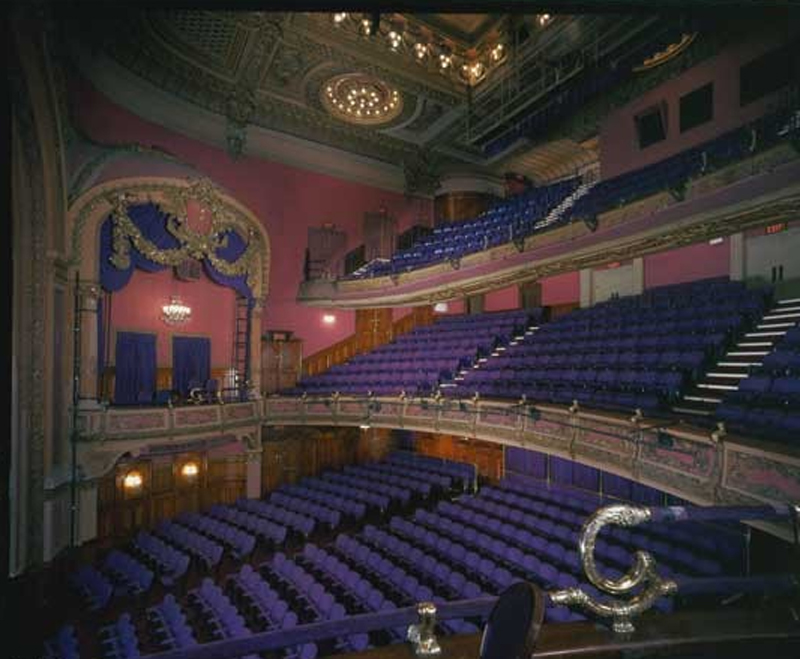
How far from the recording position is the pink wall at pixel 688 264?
7953 millimetres

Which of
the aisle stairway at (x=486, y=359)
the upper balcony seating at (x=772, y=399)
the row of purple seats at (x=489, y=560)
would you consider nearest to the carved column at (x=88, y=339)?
the row of purple seats at (x=489, y=560)

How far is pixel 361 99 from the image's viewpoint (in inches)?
390

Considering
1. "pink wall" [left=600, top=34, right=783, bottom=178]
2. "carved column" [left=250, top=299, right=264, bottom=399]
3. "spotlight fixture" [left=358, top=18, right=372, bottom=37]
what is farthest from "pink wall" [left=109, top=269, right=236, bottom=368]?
"pink wall" [left=600, top=34, right=783, bottom=178]

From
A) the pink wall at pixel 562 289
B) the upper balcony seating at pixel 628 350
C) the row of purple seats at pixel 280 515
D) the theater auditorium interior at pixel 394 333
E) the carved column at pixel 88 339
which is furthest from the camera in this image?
the pink wall at pixel 562 289

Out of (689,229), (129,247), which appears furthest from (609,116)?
(129,247)

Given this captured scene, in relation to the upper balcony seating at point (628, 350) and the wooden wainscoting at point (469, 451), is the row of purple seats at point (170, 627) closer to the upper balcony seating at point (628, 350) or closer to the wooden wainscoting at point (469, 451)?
the upper balcony seating at point (628, 350)

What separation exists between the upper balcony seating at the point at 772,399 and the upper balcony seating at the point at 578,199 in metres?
2.44

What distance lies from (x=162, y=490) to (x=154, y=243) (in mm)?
4473

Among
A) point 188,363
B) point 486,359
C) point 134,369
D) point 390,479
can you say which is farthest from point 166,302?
point 486,359

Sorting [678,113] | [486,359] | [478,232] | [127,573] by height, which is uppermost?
[678,113]

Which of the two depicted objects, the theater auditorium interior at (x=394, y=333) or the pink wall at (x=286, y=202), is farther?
the pink wall at (x=286, y=202)

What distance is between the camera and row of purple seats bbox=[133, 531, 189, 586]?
242 inches

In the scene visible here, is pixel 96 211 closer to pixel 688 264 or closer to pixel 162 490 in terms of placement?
pixel 162 490

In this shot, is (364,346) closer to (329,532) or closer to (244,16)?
(329,532)
